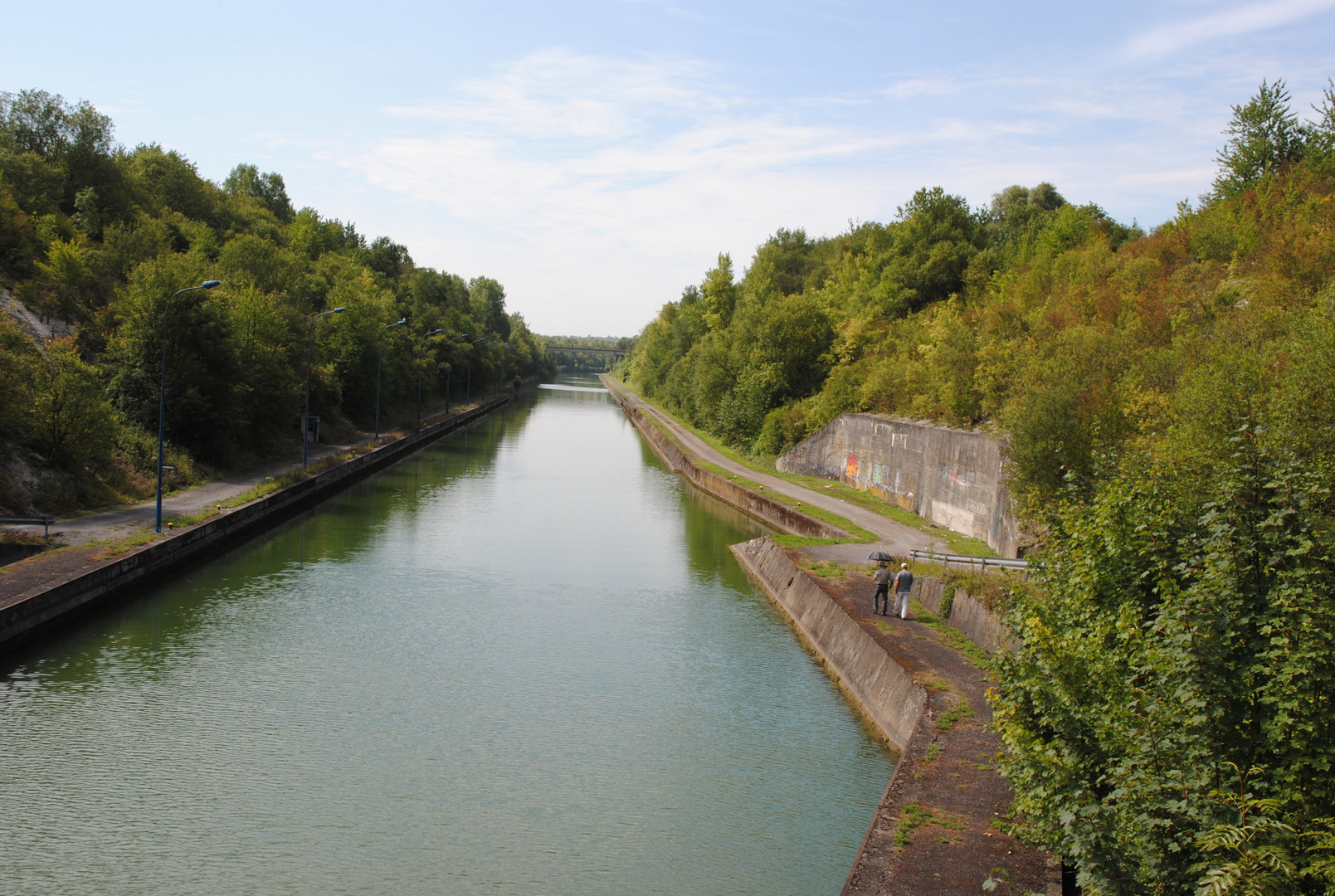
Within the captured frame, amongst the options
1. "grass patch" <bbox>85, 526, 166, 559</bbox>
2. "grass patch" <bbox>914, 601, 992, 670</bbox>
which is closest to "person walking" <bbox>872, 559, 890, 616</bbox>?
"grass patch" <bbox>914, 601, 992, 670</bbox>

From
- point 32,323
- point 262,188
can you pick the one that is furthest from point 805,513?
point 262,188

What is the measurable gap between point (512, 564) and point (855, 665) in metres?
12.0

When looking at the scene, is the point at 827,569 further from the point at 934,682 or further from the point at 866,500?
the point at 866,500

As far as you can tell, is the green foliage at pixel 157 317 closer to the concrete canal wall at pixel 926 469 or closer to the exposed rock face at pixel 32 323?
the exposed rock face at pixel 32 323

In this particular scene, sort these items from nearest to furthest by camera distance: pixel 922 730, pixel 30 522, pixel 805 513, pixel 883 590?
pixel 922 730 → pixel 883 590 → pixel 30 522 → pixel 805 513

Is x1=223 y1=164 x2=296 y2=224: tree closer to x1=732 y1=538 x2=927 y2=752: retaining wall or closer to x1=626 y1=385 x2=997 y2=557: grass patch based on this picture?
x1=626 y1=385 x2=997 y2=557: grass patch

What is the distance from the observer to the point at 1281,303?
2084 cm

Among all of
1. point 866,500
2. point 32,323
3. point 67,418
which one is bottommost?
point 866,500

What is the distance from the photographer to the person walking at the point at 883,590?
1845 cm

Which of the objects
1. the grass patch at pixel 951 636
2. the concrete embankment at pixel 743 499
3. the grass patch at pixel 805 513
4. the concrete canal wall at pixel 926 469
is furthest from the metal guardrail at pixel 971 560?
the concrete embankment at pixel 743 499

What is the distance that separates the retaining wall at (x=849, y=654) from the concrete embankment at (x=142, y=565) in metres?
14.7

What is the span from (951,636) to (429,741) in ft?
31.0

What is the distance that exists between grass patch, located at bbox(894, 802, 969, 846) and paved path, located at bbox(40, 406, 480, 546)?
1941 cm

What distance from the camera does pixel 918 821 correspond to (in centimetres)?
1028
